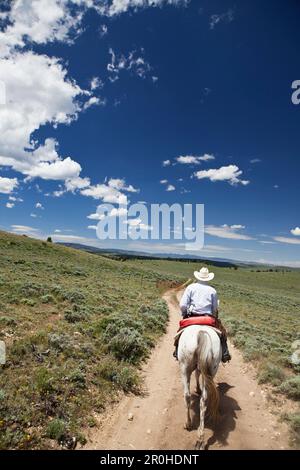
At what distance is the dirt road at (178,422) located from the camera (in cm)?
644

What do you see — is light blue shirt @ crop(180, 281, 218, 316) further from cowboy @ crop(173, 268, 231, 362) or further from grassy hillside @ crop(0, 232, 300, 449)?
grassy hillside @ crop(0, 232, 300, 449)

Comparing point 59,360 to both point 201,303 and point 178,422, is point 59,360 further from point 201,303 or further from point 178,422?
point 201,303

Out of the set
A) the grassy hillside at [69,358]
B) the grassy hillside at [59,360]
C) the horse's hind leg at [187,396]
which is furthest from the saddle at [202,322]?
the grassy hillside at [59,360]

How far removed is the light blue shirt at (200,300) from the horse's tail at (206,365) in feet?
3.84

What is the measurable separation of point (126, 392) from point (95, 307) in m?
8.46

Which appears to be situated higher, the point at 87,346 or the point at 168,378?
the point at 87,346

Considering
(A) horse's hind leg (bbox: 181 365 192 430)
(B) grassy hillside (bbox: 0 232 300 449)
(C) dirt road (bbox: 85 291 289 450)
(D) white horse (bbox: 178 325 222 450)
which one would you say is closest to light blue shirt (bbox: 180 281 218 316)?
(D) white horse (bbox: 178 325 222 450)

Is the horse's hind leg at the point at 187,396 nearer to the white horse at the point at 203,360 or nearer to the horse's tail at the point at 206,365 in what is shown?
the white horse at the point at 203,360
